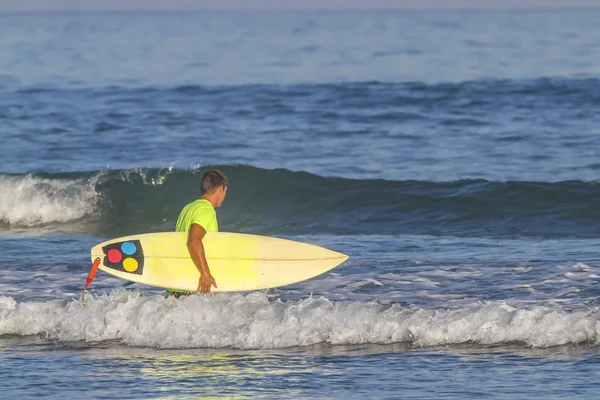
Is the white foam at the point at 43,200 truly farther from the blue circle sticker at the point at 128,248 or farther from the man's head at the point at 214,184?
the man's head at the point at 214,184

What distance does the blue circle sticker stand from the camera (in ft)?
32.9

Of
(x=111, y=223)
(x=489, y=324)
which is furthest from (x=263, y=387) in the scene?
(x=111, y=223)

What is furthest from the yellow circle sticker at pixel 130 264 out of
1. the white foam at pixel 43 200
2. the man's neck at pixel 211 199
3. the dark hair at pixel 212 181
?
the white foam at pixel 43 200

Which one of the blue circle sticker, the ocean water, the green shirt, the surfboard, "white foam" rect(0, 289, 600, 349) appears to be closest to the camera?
the ocean water

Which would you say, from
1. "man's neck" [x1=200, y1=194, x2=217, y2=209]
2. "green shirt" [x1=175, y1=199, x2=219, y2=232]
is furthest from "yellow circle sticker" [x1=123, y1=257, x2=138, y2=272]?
"man's neck" [x1=200, y1=194, x2=217, y2=209]

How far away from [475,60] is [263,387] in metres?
32.6

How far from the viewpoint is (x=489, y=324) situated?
9.22m

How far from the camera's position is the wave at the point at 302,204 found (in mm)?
16047

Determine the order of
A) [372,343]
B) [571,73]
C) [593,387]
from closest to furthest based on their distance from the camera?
[593,387] → [372,343] → [571,73]

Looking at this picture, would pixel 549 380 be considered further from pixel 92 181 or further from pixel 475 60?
pixel 475 60

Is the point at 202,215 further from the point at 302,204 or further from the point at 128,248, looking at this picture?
the point at 302,204

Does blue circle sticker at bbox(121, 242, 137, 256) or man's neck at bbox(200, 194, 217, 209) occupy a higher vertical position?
man's neck at bbox(200, 194, 217, 209)

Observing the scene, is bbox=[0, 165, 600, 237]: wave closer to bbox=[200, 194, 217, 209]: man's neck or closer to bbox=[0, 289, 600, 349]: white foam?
bbox=[0, 289, 600, 349]: white foam

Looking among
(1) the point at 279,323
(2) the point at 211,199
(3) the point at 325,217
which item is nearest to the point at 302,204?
(3) the point at 325,217
